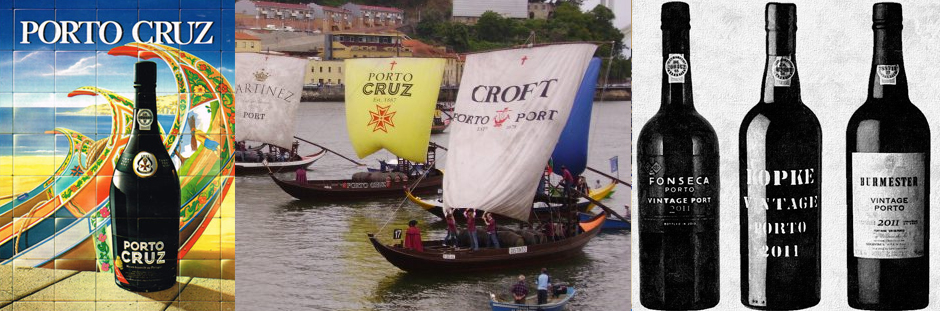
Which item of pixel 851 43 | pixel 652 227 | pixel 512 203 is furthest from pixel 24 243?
pixel 851 43

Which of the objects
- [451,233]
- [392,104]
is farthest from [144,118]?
[451,233]

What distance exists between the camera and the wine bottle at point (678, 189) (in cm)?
509

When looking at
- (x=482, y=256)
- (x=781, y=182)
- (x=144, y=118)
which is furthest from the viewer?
(x=482, y=256)

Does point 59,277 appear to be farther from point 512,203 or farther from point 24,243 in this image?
point 512,203

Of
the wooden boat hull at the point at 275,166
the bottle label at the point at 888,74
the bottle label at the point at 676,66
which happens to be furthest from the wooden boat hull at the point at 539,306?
the bottle label at the point at 888,74

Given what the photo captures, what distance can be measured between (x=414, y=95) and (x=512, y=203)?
0.85 metres

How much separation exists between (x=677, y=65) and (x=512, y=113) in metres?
1.85

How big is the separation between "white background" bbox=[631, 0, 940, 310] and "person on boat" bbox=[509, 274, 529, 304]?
1437mm

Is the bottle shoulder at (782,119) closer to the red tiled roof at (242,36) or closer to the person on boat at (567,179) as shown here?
the person on boat at (567,179)

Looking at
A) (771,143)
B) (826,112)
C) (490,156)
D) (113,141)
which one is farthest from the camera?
(490,156)

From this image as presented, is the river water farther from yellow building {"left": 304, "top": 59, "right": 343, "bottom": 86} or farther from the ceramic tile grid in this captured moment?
the ceramic tile grid

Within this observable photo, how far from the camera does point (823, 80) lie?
5.63 metres

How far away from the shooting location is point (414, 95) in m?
7.07

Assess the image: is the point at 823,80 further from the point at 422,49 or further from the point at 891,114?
the point at 422,49
